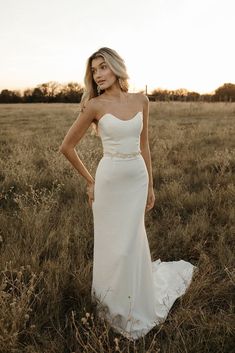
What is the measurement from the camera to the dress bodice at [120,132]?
2604 millimetres

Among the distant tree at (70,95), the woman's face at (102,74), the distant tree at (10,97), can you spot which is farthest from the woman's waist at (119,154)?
the distant tree at (10,97)

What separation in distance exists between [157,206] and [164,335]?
2.47m

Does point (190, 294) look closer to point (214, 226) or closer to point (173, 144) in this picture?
point (214, 226)

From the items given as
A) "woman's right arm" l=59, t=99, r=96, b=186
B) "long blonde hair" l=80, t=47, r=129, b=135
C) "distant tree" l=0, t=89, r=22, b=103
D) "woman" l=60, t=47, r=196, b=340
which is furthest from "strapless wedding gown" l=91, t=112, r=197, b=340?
"distant tree" l=0, t=89, r=22, b=103

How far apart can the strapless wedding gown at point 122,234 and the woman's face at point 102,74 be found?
289mm

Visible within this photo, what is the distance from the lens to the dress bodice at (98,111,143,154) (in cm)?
260

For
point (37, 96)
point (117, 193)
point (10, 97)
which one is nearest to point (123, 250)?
point (117, 193)

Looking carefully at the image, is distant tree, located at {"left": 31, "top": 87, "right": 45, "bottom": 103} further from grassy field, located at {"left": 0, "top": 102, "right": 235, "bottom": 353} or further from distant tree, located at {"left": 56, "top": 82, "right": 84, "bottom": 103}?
grassy field, located at {"left": 0, "top": 102, "right": 235, "bottom": 353}

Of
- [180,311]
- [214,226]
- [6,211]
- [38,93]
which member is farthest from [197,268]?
[38,93]

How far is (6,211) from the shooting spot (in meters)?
4.95

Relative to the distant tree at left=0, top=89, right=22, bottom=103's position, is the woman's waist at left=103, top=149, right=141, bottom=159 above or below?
below

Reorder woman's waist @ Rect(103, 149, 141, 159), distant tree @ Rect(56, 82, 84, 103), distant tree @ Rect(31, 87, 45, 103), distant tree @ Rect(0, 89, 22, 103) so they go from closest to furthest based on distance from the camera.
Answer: woman's waist @ Rect(103, 149, 141, 159)
distant tree @ Rect(56, 82, 84, 103)
distant tree @ Rect(31, 87, 45, 103)
distant tree @ Rect(0, 89, 22, 103)

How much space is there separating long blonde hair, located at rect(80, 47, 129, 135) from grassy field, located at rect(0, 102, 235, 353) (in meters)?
1.41

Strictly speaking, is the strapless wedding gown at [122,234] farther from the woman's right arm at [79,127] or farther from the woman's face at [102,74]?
the woman's face at [102,74]
